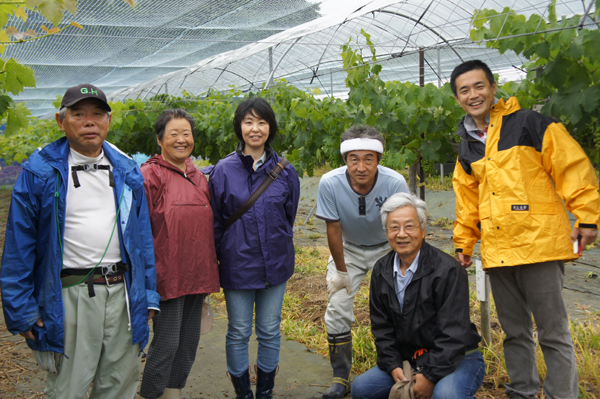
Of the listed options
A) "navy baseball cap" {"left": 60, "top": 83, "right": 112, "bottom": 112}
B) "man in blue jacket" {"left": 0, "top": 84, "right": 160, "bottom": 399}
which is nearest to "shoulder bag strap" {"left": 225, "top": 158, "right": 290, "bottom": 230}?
"man in blue jacket" {"left": 0, "top": 84, "right": 160, "bottom": 399}

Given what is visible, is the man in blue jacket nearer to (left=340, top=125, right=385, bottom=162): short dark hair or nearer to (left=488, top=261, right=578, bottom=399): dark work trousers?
(left=340, top=125, right=385, bottom=162): short dark hair

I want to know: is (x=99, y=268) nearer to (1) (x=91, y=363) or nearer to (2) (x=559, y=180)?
(1) (x=91, y=363)

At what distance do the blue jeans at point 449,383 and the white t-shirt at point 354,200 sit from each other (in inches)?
31.8

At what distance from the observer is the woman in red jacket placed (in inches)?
91.9

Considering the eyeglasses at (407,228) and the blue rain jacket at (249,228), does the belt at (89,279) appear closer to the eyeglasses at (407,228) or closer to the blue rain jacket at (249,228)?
the blue rain jacket at (249,228)

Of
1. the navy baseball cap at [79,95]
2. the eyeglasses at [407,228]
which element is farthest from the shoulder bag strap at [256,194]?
the navy baseball cap at [79,95]

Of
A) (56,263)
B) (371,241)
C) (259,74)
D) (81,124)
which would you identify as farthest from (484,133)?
(259,74)

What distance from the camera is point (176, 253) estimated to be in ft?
7.70

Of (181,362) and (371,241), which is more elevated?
(371,241)

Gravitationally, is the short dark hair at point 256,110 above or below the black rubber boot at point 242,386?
above

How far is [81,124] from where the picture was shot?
75.9 inches

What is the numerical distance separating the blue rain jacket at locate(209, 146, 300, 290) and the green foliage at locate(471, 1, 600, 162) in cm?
145

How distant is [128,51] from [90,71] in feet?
6.25

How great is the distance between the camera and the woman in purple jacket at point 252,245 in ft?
8.32
